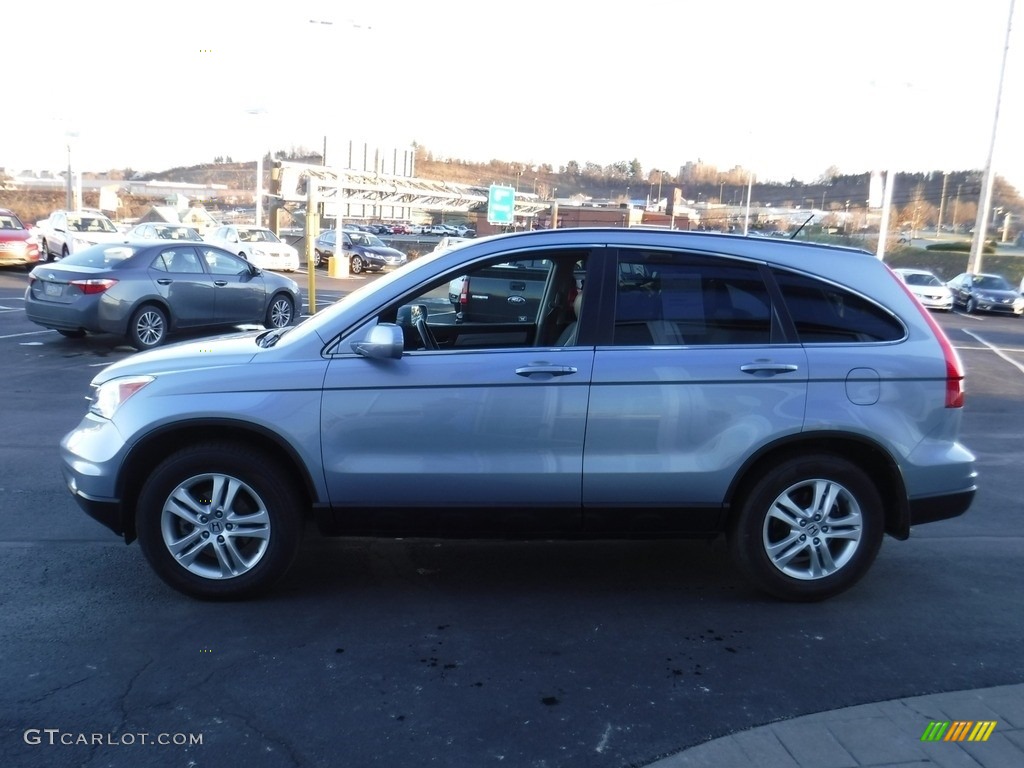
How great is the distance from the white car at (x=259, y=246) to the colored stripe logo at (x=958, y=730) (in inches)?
1159

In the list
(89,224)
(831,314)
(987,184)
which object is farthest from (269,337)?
(987,184)

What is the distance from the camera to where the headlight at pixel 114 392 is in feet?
15.1

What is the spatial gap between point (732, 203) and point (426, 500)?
19.5 metres

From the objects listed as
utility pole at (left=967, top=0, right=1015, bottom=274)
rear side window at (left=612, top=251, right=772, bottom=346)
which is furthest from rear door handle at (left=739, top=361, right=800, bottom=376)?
utility pole at (left=967, top=0, right=1015, bottom=274)

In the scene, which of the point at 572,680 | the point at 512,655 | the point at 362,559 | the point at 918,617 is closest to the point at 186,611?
the point at 362,559

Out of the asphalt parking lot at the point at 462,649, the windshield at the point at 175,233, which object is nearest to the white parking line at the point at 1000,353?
the asphalt parking lot at the point at 462,649

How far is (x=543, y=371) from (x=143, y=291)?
33.5 feet

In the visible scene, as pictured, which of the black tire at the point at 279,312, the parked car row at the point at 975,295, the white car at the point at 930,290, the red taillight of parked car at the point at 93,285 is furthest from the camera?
the parked car row at the point at 975,295

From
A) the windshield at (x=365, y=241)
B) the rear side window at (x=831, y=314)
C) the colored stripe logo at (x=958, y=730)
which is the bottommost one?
the colored stripe logo at (x=958, y=730)

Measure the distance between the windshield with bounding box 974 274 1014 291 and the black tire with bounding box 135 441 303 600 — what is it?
32074mm

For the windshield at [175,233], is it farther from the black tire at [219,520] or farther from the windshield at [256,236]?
the black tire at [219,520]

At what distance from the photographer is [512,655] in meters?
4.15

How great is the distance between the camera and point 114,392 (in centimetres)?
467

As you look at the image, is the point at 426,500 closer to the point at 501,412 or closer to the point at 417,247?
the point at 501,412
